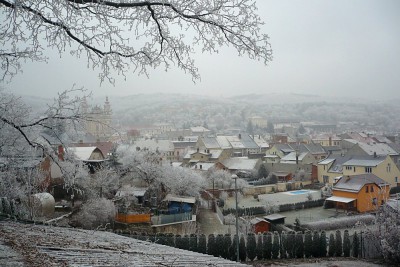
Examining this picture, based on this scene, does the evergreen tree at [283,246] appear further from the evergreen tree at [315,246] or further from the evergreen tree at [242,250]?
the evergreen tree at [242,250]

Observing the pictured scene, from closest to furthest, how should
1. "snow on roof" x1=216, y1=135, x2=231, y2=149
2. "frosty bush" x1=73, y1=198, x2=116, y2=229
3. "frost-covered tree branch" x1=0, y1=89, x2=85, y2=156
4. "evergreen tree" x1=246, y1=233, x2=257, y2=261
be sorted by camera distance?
"frost-covered tree branch" x1=0, y1=89, x2=85, y2=156 → "evergreen tree" x1=246, y1=233, x2=257, y2=261 → "frosty bush" x1=73, y1=198, x2=116, y2=229 → "snow on roof" x1=216, y1=135, x2=231, y2=149

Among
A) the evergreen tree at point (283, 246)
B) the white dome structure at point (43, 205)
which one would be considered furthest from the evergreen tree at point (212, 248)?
the white dome structure at point (43, 205)

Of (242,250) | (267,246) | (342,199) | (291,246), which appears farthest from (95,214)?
(342,199)

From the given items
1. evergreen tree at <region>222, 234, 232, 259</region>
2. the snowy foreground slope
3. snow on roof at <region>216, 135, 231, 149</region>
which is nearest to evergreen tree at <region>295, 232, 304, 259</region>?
evergreen tree at <region>222, 234, 232, 259</region>

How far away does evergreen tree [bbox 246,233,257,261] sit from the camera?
71.6 ft

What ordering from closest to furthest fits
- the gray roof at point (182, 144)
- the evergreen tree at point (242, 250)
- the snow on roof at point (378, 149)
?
the evergreen tree at point (242, 250) < the snow on roof at point (378, 149) < the gray roof at point (182, 144)

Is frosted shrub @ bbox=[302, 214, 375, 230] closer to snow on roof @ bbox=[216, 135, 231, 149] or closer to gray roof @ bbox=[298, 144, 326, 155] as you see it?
gray roof @ bbox=[298, 144, 326, 155]

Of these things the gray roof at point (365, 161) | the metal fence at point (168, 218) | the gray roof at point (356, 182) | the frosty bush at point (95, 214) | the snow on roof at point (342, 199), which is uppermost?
the gray roof at point (365, 161)

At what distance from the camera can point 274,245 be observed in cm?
2225

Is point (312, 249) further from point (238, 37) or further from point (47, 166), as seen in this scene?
point (47, 166)

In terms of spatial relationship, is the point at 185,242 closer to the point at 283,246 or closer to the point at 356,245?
the point at 283,246

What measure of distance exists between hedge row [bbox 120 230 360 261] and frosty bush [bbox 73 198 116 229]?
587 centimetres

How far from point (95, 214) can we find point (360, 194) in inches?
1102

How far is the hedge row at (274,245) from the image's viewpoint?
21172mm
